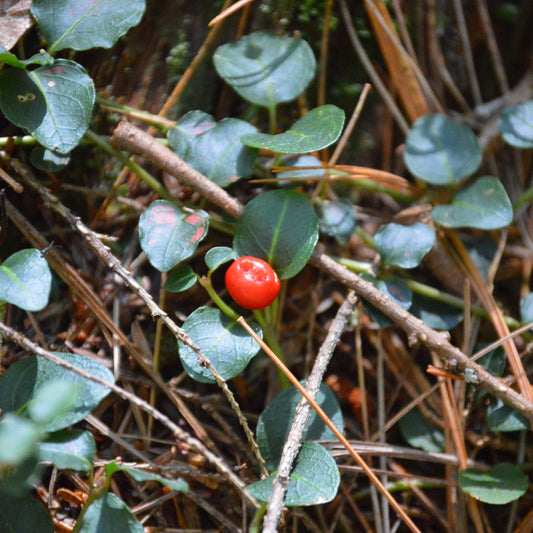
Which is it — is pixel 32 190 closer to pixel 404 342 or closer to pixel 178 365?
pixel 178 365

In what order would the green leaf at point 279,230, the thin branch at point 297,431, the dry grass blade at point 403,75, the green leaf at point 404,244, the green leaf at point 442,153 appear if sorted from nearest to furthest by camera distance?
the thin branch at point 297,431 → the green leaf at point 279,230 → the green leaf at point 404,244 → the green leaf at point 442,153 → the dry grass blade at point 403,75

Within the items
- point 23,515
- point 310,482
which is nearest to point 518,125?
point 310,482

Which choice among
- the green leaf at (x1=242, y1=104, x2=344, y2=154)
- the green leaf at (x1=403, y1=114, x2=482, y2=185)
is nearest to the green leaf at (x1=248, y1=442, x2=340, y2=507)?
the green leaf at (x1=242, y1=104, x2=344, y2=154)

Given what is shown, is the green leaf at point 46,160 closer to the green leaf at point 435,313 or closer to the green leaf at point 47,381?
the green leaf at point 47,381

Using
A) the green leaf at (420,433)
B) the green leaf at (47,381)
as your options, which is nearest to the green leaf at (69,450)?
the green leaf at (47,381)

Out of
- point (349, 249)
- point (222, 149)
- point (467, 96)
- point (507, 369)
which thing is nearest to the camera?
point (222, 149)

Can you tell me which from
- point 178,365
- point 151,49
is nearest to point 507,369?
point 178,365

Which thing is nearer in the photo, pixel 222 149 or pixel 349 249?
pixel 222 149
